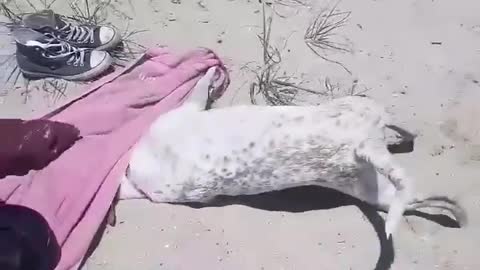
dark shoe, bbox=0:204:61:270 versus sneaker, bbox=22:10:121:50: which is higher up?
sneaker, bbox=22:10:121:50

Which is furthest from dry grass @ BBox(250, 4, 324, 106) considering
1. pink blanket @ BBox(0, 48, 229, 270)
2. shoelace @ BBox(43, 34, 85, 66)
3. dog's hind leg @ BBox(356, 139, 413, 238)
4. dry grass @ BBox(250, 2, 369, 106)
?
shoelace @ BBox(43, 34, 85, 66)

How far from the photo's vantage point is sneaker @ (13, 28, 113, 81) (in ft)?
11.4

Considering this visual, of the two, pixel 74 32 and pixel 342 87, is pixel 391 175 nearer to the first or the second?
pixel 342 87

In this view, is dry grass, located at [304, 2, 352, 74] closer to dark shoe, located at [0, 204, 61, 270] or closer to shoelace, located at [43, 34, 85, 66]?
shoelace, located at [43, 34, 85, 66]

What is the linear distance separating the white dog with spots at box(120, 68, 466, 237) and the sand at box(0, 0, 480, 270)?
9 centimetres

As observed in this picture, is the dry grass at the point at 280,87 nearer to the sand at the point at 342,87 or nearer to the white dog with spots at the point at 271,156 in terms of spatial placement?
the sand at the point at 342,87

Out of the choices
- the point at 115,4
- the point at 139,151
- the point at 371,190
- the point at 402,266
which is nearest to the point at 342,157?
the point at 371,190

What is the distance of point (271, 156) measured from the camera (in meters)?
2.99

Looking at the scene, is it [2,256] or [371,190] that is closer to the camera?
[2,256]

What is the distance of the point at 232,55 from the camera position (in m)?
3.68

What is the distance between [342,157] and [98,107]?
1.03 m

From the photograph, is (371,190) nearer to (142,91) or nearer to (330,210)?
(330,210)

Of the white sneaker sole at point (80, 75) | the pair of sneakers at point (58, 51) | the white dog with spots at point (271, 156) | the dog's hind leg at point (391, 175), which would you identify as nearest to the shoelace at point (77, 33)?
the pair of sneakers at point (58, 51)

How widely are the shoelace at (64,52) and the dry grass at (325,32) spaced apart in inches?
39.2
